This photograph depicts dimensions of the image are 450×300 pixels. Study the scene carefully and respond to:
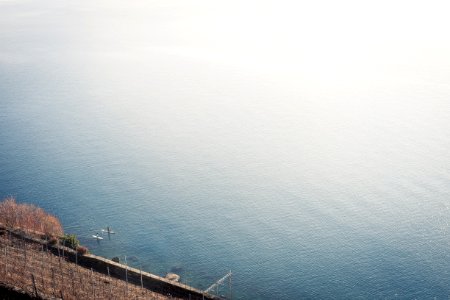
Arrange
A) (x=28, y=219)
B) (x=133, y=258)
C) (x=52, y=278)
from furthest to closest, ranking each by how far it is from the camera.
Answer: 1. (x=28, y=219)
2. (x=133, y=258)
3. (x=52, y=278)

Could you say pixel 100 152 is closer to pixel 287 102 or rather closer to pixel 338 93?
pixel 287 102

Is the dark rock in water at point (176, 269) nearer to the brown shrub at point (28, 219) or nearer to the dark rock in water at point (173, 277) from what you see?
the dark rock in water at point (173, 277)

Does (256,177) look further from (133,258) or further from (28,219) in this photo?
(28,219)

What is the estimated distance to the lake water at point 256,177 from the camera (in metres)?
77.6

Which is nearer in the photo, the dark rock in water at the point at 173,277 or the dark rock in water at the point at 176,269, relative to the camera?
the dark rock in water at the point at 173,277

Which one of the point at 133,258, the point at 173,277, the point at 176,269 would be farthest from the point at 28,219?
the point at 173,277

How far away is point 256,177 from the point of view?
113 m

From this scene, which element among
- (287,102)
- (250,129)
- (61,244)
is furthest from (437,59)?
(61,244)

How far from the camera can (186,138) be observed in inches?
5428

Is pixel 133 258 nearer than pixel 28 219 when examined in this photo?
Yes

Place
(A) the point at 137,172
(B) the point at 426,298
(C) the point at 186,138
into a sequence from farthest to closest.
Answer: (C) the point at 186,138 → (A) the point at 137,172 → (B) the point at 426,298

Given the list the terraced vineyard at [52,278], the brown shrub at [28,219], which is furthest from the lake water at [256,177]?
the terraced vineyard at [52,278]

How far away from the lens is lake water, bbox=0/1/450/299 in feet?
255

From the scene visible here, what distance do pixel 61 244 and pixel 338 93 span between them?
135989 millimetres
